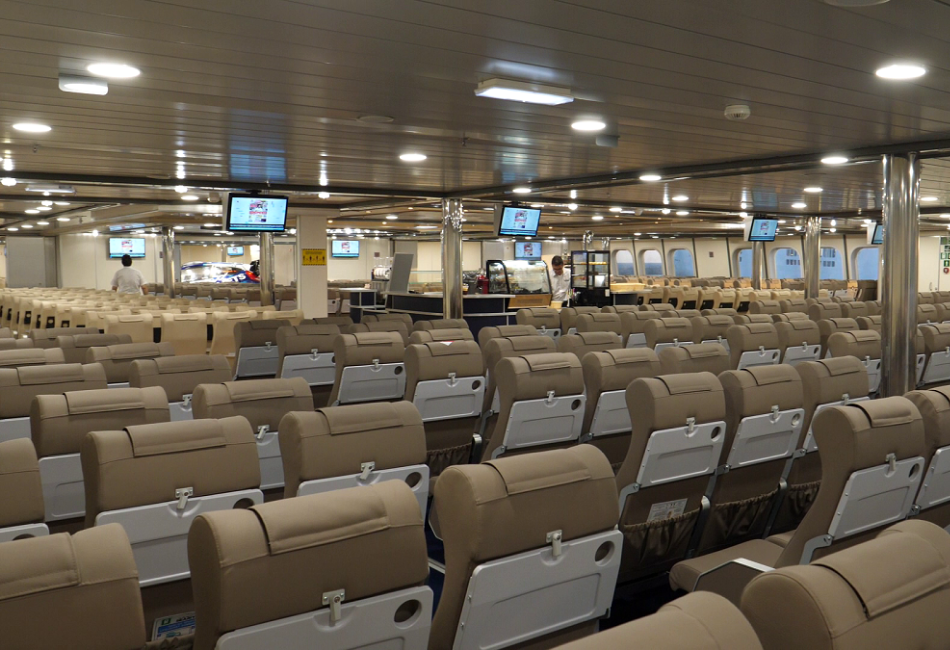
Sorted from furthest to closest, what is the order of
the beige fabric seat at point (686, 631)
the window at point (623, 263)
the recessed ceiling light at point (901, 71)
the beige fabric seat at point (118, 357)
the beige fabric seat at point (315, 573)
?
the window at point (623, 263)
the beige fabric seat at point (118, 357)
the recessed ceiling light at point (901, 71)
the beige fabric seat at point (315, 573)
the beige fabric seat at point (686, 631)

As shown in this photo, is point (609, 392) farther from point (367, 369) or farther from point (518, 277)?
point (518, 277)

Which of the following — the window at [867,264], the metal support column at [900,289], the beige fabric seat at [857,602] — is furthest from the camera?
the window at [867,264]

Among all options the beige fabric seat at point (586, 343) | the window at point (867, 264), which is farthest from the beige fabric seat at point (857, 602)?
the window at point (867, 264)

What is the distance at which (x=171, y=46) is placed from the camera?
4051 millimetres

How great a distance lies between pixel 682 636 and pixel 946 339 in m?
6.97

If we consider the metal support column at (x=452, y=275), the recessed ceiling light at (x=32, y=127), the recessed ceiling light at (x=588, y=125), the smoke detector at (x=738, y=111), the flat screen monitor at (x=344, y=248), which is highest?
the flat screen monitor at (x=344, y=248)

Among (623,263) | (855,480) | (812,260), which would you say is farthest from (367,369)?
(623,263)

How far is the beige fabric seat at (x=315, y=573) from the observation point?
1572 millimetres

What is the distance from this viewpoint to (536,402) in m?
3.99

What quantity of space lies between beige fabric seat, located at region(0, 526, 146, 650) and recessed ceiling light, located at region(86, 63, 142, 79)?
370cm

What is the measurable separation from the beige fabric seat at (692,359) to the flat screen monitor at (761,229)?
1197 cm

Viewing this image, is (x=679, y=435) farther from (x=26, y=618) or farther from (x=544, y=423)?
(x=26, y=618)

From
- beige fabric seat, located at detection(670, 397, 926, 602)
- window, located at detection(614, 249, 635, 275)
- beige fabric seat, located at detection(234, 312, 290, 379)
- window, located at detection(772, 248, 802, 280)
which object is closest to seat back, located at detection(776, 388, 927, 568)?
beige fabric seat, located at detection(670, 397, 926, 602)

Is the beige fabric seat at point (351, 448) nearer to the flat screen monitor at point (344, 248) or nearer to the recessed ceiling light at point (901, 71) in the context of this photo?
the recessed ceiling light at point (901, 71)
